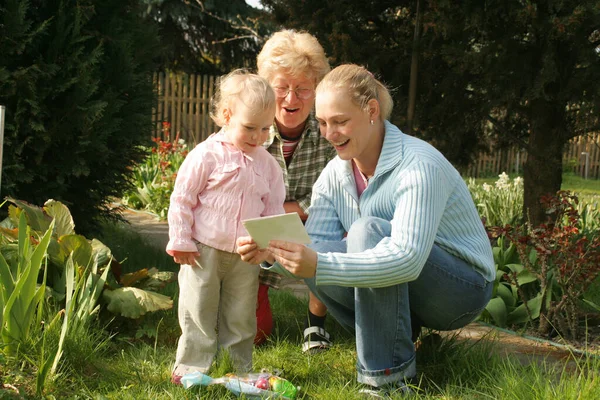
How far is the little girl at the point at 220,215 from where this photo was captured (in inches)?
102

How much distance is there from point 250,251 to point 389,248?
1.51ft

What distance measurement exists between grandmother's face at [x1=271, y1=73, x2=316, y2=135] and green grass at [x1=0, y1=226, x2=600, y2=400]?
3.17 feet

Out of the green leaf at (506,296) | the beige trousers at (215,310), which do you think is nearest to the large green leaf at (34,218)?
the beige trousers at (215,310)

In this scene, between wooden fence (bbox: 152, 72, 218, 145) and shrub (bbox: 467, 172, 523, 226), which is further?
wooden fence (bbox: 152, 72, 218, 145)

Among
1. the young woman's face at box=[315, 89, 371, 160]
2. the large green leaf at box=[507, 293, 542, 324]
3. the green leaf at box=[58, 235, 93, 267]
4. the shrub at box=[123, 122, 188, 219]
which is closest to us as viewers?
the young woman's face at box=[315, 89, 371, 160]

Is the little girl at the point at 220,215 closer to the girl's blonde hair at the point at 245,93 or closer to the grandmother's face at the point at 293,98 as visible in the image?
the girl's blonde hair at the point at 245,93

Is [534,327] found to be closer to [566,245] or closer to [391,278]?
[566,245]

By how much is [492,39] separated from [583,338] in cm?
195

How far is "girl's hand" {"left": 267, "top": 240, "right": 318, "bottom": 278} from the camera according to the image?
7.16ft

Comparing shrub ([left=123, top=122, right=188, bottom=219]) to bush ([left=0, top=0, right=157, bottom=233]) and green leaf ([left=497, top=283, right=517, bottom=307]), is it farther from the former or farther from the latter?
green leaf ([left=497, top=283, right=517, bottom=307])

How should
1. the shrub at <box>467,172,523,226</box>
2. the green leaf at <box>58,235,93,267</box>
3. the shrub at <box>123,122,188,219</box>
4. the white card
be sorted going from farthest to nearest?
the shrub at <box>123,122,188,219</box> < the shrub at <box>467,172,523,226</box> < the green leaf at <box>58,235,93,267</box> < the white card

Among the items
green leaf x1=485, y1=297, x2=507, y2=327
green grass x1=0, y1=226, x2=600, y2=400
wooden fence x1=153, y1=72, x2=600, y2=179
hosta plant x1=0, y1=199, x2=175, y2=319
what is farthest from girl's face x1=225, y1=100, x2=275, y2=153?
wooden fence x1=153, y1=72, x2=600, y2=179

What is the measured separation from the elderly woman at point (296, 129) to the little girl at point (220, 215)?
377mm

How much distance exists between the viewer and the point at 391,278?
2.24 metres
